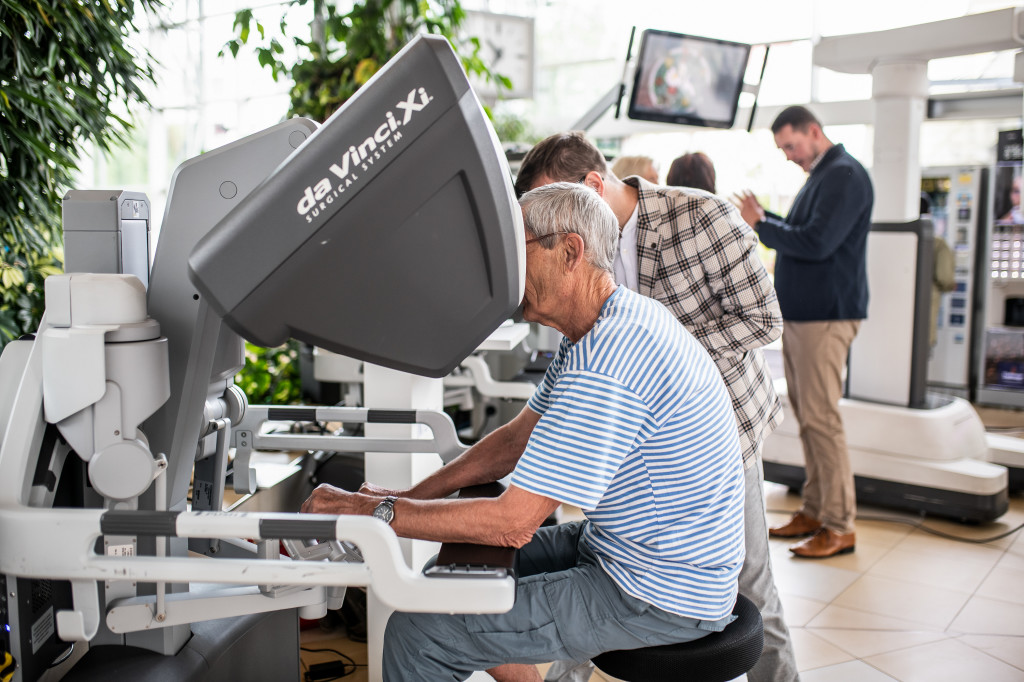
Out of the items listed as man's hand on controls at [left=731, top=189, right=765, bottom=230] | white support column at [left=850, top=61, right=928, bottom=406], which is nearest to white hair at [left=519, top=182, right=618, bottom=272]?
man's hand on controls at [left=731, top=189, right=765, bottom=230]

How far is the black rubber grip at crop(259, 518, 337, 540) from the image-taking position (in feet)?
4.00

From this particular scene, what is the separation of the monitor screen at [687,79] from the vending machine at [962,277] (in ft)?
12.8

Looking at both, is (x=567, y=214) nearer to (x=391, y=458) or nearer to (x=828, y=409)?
(x=391, y=458)

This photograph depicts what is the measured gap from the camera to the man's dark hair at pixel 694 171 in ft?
10.5

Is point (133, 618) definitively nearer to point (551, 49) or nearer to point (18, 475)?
point (18, 475)

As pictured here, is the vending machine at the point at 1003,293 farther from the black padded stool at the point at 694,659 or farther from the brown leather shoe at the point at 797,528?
the black padded stool at the point at 694,659

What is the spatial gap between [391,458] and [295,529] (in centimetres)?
113

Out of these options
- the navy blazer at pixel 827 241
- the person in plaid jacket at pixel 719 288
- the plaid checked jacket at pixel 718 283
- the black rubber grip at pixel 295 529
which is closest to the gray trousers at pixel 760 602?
the person in plaid jacket at pixel 719 288

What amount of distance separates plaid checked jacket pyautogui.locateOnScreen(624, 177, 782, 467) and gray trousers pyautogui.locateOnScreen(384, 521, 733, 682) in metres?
0.71

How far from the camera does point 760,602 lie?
2.12m

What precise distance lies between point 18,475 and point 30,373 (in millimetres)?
155

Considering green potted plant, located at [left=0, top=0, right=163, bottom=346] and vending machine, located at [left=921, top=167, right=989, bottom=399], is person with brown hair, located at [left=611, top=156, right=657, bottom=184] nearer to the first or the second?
green potted plant, located at [left=0, top=0, right=163, bottom=346]

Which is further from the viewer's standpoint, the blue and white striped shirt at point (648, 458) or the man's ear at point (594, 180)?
the man's ear at point (594, 180)

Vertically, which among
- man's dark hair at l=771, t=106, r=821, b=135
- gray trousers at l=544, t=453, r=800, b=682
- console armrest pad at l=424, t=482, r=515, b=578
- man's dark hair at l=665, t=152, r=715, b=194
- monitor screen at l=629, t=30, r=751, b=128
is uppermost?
monitor screen at l=629, t=30, r=751, b=128
